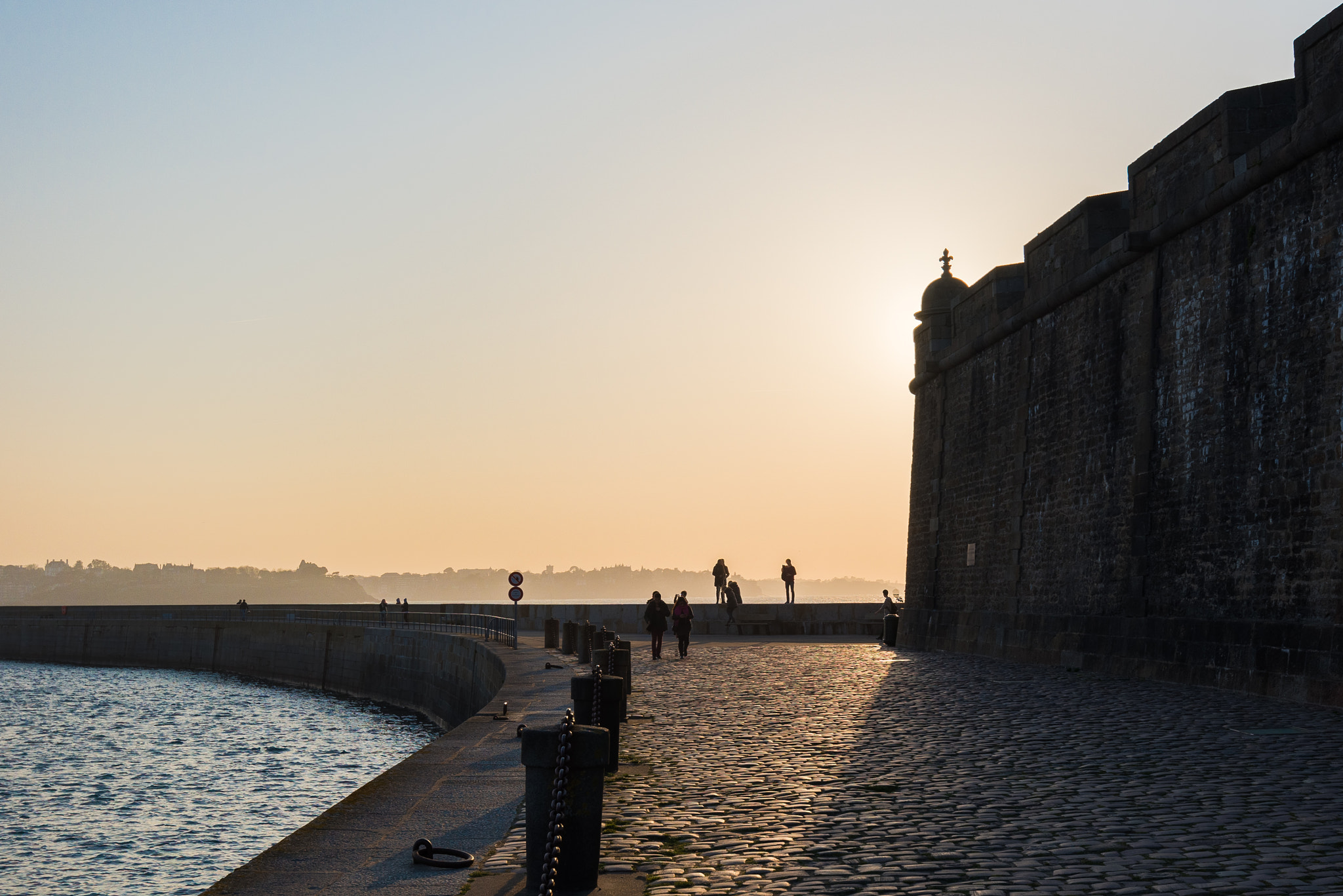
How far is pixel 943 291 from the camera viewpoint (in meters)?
29.9

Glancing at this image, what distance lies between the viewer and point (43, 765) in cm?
2394

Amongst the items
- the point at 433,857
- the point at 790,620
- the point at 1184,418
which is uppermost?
the point at 1184,418

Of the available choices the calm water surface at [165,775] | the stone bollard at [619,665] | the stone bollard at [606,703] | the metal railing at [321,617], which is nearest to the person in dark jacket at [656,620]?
the metal railing at [321,617]

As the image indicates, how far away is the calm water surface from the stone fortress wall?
40.8 ft

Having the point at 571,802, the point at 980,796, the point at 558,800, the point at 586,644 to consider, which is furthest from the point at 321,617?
the point at 558,800

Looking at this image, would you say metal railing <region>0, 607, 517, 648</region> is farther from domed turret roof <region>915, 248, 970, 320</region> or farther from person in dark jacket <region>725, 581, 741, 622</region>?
domed turret roof <region>915, 248, 970, 320</region>

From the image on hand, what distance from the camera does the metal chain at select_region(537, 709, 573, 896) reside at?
480 centimetres

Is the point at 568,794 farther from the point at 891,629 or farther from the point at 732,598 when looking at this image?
the point at 732,598

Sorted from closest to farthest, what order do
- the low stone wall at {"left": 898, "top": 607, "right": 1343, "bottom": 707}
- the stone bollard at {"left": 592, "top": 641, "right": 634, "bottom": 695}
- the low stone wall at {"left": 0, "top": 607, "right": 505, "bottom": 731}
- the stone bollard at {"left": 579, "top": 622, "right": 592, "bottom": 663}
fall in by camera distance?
the stone bollard at {"left": 592, "top": 641, "right": 634, "bottom": 695}, the low stone wall at {"left": 898, "top": 607, "right": 1343, "bottom": 707}, the stone bollard at {"left": 579, "top": 622, "right": 592, "bottom": 663}, the low stone wall at {"left": 0, "top": 607, "right": 505, "bottom": 731}

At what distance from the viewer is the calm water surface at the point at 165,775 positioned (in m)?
14.3

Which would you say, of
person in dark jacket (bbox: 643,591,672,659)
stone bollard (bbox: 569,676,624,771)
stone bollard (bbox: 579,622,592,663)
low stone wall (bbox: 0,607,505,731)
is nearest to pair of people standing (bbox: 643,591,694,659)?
person in dark jacket (bbox: 643,591,672,659)

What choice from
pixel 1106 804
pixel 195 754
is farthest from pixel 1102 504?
pixel 195 754

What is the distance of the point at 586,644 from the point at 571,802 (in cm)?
1670

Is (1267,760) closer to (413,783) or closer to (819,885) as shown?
(819,885)
